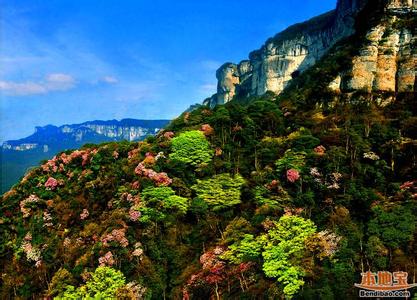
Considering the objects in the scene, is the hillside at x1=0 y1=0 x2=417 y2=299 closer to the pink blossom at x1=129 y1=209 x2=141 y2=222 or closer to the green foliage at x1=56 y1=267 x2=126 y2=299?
the green foliage at x1=56 y1=267 x2=126 y2=299

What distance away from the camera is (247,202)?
4819 cm

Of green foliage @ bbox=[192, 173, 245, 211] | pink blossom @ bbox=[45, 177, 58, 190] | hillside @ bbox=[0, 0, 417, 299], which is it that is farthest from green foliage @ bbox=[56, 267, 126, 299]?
pink blossom @ bbox=[45, 177, 58, 190]

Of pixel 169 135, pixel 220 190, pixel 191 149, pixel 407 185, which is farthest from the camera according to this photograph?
pixel 169 135

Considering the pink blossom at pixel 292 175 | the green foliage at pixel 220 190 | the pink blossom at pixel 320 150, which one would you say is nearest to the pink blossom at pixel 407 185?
the pink blossom at pixel 320 150

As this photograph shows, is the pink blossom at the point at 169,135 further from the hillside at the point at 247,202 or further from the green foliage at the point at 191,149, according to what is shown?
the green foliage at the point at 191,149

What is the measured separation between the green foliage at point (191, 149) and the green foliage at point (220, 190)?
3929 mm

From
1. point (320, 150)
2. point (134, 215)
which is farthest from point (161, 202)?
Result: point (320, 150)

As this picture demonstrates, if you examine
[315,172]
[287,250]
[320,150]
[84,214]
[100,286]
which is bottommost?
[100,286]

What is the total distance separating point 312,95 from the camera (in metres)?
69.6

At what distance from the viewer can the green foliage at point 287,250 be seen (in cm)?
3603

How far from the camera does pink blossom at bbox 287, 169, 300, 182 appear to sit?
1887 inches

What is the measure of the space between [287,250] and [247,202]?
1050 centimetres

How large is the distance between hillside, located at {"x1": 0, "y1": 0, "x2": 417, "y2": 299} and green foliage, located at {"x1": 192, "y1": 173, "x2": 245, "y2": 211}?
0.50 feet

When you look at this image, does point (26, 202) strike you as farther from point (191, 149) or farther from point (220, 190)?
point (220, 190)
